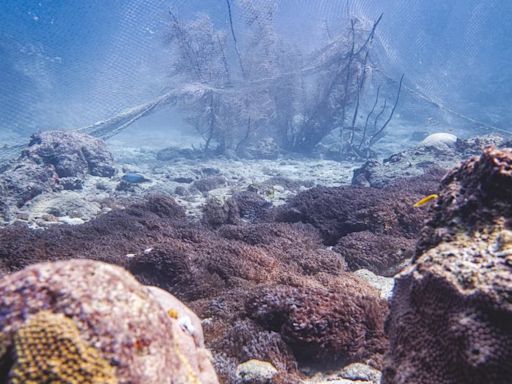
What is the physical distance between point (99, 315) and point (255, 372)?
1.58 m

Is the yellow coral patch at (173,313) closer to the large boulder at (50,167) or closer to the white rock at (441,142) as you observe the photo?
the large boulder at (50,167)

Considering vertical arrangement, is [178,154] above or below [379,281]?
above

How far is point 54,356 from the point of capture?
44.6 inches

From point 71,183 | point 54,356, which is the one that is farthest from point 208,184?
point 54,356

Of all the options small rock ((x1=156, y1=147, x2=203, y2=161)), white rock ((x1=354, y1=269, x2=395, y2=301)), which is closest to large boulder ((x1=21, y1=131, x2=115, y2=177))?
→ small rock ((x1=156, y1=147, x2=203, y2=161))

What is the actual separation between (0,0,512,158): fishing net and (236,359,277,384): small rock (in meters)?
15.7

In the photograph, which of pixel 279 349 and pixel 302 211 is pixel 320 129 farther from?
pixel 279 349

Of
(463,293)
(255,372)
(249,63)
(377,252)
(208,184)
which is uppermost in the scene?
(249,63)

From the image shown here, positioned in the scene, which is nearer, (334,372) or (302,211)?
(334,372)

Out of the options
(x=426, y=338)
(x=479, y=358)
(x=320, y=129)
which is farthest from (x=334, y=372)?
(x=320, y=129)

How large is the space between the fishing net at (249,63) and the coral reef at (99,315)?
1625 centimetres

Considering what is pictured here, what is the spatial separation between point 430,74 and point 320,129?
27.6 metres

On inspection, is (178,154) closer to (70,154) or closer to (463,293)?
(70,154)

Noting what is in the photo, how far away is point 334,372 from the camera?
2725mm
